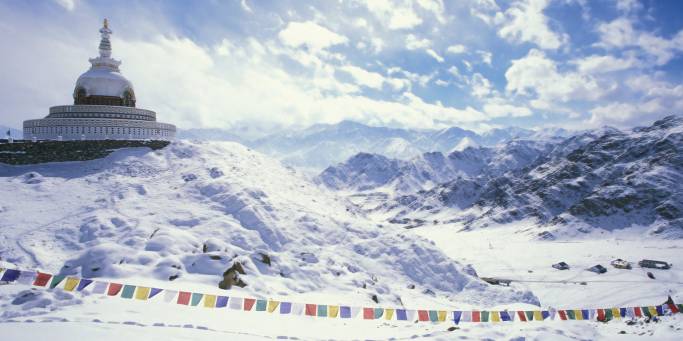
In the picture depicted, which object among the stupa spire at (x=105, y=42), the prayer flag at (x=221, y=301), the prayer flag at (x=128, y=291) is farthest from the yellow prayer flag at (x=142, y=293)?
the stupa spire at (x=105, y=42)

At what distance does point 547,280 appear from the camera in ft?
264

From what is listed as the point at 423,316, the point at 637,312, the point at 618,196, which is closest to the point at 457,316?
the point at 423,316

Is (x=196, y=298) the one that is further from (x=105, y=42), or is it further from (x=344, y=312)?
(x=105, y=42)

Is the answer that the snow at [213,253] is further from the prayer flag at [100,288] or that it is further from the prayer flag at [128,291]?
the prayer flag at [100,288]

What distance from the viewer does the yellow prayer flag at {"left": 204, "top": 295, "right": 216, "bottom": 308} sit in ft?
67.5

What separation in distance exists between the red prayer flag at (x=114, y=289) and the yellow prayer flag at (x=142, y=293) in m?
0.81

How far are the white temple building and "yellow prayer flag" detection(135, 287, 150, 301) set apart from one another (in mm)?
28520

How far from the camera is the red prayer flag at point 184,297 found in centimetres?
2009

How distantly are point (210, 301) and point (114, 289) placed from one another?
4292 millimetres

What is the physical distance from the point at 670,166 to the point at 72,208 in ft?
648

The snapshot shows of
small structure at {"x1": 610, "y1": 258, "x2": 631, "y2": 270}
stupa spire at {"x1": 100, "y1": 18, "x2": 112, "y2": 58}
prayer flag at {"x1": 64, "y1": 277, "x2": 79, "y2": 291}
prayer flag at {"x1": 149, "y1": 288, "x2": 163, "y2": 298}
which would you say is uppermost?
stupa spire at {"x1": 100, "y1": 18, "x2": 112, "y2": 58}

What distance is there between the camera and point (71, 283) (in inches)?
777

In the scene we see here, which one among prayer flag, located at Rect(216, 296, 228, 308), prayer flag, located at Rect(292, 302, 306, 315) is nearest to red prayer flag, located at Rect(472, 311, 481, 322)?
prayer flag, located at Rect(292, 302, 306, 315)

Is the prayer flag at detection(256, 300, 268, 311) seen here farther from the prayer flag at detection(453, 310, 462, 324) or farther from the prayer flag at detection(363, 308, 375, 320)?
the prayer flag at detection(453, 310, 462, 324)
